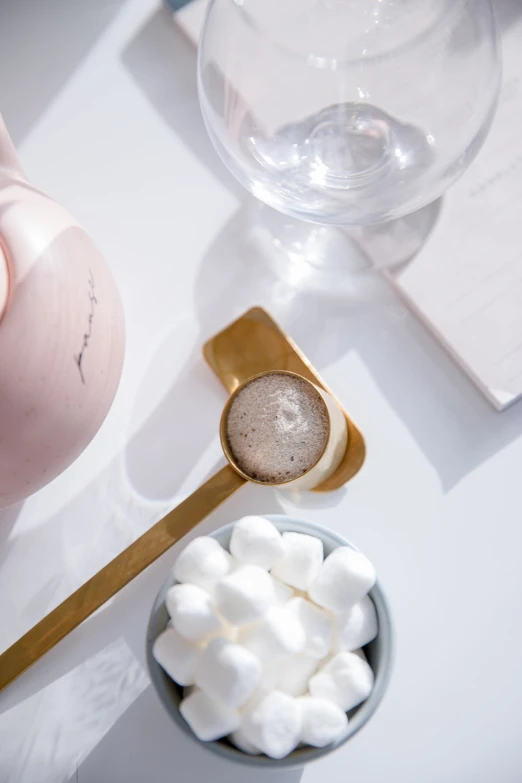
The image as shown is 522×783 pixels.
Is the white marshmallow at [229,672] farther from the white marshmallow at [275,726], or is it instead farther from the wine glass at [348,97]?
the wine glass at [348,97]

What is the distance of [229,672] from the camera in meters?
0.33

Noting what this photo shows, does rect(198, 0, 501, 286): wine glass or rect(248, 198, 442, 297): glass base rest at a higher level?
rect(198, 0, 501, 286): wine glass

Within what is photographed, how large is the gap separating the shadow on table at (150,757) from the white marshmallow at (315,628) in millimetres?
94

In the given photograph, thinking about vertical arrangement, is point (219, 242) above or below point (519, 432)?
above

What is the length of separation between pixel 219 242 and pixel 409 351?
5.4 inches

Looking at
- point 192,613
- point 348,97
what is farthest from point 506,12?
point 192,613

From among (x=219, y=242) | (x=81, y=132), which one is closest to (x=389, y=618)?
(x=219, y=242)

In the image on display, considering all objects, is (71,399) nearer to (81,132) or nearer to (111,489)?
(111,489)

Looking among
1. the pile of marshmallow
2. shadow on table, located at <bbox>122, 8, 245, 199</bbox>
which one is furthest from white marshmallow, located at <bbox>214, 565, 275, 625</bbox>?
shadow on table, located at <bbox>122, 8, 245, 199</bbox>

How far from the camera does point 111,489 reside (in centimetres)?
44

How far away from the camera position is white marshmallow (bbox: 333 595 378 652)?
354 millimetres

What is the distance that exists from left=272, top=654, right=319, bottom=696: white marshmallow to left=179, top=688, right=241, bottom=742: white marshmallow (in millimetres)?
26

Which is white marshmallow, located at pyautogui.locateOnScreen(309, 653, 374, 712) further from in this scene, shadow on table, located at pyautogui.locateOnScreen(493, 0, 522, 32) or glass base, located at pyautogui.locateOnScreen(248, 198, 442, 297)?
shadow on table, located at pyautogui.locateOnScreen(493, 0, 522, 32)

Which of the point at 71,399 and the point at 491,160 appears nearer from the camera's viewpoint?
the point at 71,399
